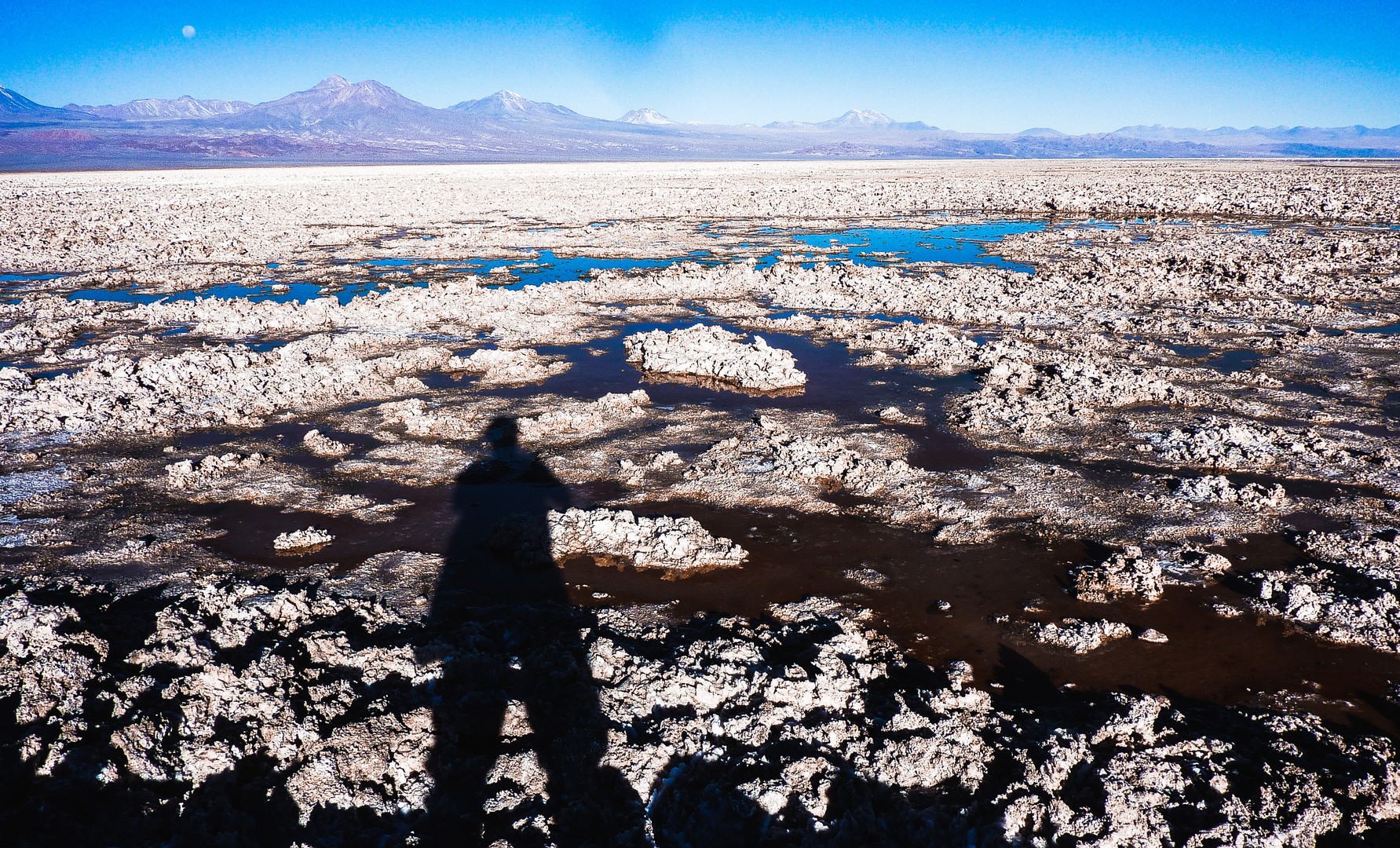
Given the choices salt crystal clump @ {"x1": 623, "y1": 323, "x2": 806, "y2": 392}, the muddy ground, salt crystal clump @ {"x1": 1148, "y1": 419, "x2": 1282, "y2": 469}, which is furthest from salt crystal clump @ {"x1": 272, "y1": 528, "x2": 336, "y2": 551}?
salt crystal clump @ {"x1": 1148, "y1": 419, "x2": 1282, "y2": 469}

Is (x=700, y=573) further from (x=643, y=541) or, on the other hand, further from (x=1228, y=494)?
(x=1228, y=494)

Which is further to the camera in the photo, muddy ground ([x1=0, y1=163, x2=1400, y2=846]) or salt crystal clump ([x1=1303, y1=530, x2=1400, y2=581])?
salt crystal clump ([x1=1303, y1=530, x2=1400, y2=581])

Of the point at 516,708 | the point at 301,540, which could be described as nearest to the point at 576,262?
the point at 301,540

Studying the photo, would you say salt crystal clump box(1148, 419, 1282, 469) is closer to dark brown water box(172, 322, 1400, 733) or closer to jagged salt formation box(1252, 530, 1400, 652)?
dark brown water box(172, 322, 1400, 733)

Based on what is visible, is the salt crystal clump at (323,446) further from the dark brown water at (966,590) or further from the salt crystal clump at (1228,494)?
the salt crystal clump at (1228,494)

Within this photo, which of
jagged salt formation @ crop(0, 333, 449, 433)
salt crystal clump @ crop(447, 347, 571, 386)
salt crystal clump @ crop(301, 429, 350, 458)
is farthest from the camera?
salt crystal clump @ crop(447, 347, 571, 386)

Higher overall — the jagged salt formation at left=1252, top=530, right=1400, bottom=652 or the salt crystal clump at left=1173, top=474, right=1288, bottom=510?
the salt crystal clump at left=1173, top=474, right=1288, bottom=510
